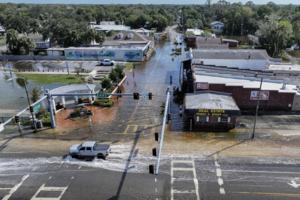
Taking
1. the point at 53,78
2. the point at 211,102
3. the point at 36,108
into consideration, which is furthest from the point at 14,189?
the point at 53,78

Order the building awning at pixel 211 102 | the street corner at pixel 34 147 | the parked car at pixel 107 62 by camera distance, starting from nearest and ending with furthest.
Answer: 1. the street corner at pixel 34 147
2. the building awning at pixel 211 102
3. the parked car at pixel 107 62

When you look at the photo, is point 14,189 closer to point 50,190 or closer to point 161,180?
point 50,190

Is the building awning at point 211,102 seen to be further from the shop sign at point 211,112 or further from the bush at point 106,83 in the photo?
the bush at point 106,83

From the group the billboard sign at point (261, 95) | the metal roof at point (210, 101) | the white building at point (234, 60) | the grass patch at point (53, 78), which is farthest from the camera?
the white building at point (234, 60)

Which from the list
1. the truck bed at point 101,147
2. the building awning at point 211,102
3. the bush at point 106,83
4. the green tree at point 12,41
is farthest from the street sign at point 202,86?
the green tree at point 12,41

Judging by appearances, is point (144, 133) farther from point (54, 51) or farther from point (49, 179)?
point (54, 51)

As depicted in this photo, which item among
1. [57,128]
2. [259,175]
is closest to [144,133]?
[57,128]

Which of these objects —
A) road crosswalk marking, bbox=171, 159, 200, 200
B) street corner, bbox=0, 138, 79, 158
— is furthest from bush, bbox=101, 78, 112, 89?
road crosswalk marking, bbox=171, 159, 200, 200
